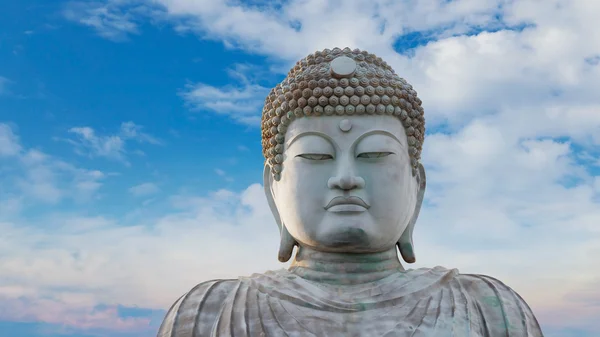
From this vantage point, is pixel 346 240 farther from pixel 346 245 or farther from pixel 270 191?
pixel 270 191

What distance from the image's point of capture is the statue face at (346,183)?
6.73 metres

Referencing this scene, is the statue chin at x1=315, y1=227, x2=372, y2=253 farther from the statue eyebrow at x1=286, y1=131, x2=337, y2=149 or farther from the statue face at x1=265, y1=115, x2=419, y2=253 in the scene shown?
the statue eyebrow at x1=286, y1=131, x2=337, y2=149

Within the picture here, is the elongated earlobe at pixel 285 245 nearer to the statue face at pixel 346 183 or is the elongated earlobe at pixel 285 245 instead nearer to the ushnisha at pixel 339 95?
the statue face at pixel 346 183

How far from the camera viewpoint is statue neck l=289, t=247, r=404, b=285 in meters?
6.87

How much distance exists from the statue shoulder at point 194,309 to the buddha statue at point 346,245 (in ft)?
0.03

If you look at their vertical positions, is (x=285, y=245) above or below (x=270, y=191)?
below

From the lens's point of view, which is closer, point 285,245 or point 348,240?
point 348,240

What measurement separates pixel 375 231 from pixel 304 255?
72 cm

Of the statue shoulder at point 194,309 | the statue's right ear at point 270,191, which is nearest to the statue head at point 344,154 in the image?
the statue's right ear at point 270,191

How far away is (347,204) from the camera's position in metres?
6.73

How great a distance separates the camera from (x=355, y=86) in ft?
22.9

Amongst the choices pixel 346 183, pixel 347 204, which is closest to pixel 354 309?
pixel 347 204

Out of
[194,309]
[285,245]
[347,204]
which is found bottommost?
[194,309]

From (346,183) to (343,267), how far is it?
0.77 metres
